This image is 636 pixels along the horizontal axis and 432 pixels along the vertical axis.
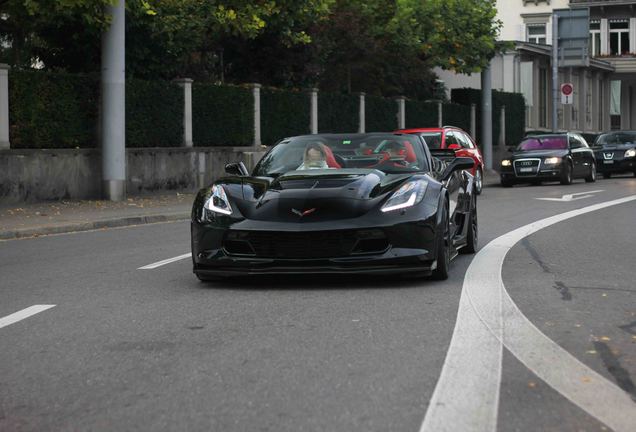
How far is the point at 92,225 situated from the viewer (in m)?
17.5

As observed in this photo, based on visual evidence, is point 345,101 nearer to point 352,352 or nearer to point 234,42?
point 234,42

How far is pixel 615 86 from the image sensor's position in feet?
229

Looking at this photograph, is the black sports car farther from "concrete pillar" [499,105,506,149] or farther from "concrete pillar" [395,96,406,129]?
"concrete pillar" [499,105,506,149]

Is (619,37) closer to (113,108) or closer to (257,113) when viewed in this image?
(257,113)

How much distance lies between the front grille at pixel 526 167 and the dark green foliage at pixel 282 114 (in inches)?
228

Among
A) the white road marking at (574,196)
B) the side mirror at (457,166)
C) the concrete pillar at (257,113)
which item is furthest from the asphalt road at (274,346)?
the concrete pillar at (257,113)

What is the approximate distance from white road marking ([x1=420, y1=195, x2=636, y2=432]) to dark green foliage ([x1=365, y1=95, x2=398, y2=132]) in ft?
89.7

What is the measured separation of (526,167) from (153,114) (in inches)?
448

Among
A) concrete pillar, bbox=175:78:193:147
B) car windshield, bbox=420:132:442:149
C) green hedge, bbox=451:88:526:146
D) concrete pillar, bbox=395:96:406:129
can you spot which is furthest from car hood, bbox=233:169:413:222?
green hedge, bbox=451:88:526:146

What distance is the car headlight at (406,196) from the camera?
29.4 feet

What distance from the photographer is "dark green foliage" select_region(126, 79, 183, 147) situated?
79.4 ft

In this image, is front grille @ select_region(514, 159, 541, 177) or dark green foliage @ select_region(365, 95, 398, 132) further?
dark green foliage @ select_region(365, 95, 398, 132)

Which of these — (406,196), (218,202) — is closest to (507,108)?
(406,196)

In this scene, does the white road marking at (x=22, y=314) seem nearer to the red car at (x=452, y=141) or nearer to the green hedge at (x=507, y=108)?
the red car at (x=452, y=141)
